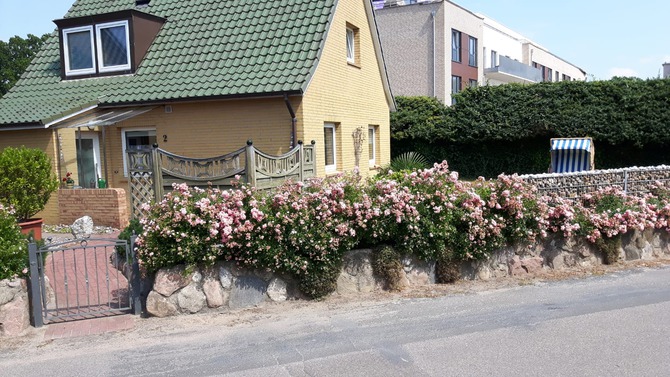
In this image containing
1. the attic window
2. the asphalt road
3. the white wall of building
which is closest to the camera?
the asphalt road

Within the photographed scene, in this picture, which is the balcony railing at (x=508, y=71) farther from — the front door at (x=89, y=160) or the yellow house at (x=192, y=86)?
the front door at (x=89, y=160)

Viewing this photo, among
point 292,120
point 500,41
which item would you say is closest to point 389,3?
point 500,41

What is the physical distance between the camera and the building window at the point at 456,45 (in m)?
34.1

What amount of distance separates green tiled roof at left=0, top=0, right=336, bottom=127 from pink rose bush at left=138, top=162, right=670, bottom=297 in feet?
18.3

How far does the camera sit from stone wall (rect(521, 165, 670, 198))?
8.84 metres

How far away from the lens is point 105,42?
15.4 m

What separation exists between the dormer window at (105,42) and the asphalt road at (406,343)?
10469 mm

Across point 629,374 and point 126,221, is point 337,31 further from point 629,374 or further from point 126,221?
point 629,374

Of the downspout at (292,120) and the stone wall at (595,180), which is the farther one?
the downspout at (292,120)

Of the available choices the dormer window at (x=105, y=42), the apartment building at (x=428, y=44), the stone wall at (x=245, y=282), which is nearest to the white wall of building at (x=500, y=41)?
the apartment building at (x=428, y=44)

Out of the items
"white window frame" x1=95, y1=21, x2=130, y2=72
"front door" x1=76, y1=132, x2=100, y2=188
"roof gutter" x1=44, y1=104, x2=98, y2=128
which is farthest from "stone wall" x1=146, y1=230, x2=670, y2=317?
"white window frame" x1=95, y1=21, x2=130, y2=72

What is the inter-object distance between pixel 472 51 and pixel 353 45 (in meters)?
22.3

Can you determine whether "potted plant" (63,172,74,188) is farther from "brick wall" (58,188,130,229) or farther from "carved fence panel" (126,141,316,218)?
"carved fence panel" (126,141,316,218)

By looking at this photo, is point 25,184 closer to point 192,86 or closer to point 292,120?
point 192,86
